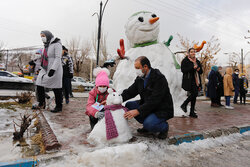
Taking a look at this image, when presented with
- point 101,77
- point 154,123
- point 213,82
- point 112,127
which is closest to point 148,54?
point 101,77

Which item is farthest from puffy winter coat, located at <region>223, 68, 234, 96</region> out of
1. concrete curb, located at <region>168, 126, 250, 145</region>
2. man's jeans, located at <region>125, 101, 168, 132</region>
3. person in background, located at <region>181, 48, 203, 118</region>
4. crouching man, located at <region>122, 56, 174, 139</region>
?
man's jeans, located at <region>125, 101, 168, 132</region>

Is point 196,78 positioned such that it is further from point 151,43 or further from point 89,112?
point 89,112

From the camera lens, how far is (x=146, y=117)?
2.54m

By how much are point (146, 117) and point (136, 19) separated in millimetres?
3109

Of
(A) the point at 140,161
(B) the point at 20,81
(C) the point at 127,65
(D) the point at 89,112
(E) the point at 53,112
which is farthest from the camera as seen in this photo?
(B) the point at 20,81

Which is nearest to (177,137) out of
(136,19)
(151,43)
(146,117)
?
(146,117)

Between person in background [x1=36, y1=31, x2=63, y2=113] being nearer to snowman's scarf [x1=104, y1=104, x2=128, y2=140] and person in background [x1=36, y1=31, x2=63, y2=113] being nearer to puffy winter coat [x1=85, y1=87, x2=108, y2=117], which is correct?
puffy winter coat [x1=85, y1=87, x2=108, y2=117]

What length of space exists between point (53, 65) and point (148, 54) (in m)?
2.27

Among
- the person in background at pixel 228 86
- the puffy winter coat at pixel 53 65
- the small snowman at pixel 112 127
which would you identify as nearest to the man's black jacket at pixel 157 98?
the small snowman at pixel 112 127

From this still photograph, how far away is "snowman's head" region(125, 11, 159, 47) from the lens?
4730mm

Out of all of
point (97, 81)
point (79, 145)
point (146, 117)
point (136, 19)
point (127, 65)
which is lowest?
point (79, 145)

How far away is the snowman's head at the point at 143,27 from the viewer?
4.73 metres

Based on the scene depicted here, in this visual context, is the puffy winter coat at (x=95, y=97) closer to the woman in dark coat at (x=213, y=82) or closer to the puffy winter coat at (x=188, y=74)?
the puffy winter coat at (x=188, y=74)

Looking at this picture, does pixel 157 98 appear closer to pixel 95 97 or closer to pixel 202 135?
pixel 95 97
